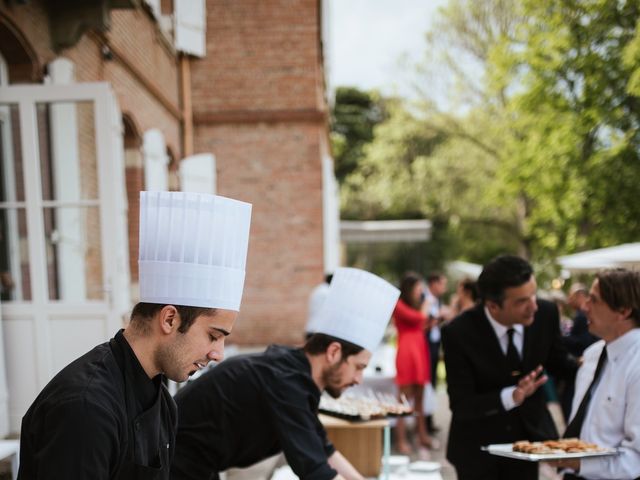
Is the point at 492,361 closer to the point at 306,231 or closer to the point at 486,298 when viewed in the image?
the point at 486,298

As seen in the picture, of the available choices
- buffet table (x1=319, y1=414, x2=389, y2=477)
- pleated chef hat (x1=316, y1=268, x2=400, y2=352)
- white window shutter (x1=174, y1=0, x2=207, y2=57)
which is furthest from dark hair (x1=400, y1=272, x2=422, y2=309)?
white window shutter (x1=174, y1=0, x2=207, y2=57)

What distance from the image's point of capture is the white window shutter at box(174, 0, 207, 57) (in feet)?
27.2

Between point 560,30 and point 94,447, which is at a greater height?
point 560,30

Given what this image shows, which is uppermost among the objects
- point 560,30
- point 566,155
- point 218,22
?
point 218,22

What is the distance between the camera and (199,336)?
1435mm

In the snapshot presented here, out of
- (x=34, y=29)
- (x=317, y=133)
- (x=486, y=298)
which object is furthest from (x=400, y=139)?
(x=486, y=298)

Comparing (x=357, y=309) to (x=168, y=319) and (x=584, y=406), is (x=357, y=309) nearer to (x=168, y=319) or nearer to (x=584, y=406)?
(x=584, y=406)

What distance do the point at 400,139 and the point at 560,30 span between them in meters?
15.4

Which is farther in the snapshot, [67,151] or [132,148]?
[132,148]

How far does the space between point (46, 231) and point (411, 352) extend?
3.74m

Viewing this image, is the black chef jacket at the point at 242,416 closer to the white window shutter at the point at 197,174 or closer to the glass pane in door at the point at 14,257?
the glass pane in door at the point at 14,257

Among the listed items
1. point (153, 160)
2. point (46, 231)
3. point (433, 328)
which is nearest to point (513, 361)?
point (46, 231)

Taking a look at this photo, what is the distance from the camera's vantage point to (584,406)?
2654mm

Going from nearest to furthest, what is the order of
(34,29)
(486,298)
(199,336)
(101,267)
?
(199,336) < (486,298) < (101,267) < (34,29)
